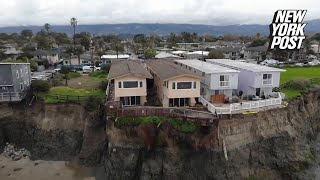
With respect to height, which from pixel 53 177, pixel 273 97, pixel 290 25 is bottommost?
pixel 53 177

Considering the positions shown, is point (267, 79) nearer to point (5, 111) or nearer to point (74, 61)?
point (5, 111)

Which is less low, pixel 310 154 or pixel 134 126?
pixel 134 126

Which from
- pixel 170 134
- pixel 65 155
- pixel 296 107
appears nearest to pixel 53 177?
pixel 65 155

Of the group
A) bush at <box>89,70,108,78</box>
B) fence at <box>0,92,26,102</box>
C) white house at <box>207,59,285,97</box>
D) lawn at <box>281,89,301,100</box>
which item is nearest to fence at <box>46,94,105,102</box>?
fence at <box>0,92,26,102</box>

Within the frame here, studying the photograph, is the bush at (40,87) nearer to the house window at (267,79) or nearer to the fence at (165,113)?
the fence at (165,113)

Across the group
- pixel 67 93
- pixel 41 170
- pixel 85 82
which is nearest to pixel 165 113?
pixel 41 170

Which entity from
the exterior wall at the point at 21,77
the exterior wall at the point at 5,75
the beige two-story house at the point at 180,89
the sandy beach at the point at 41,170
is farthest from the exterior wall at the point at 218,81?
the exterior wall at the point at 5,75

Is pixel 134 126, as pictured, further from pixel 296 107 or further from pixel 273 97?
pixel 296 107
